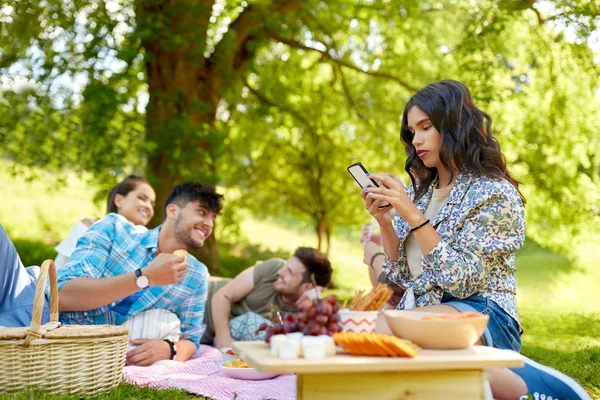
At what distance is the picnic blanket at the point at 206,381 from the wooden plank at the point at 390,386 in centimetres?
128

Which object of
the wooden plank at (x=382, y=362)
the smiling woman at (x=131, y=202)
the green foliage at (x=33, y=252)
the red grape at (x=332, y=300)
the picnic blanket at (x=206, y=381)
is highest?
the smiling woman at (x=131, y=202)

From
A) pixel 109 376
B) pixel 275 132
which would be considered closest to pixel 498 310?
pixel 109 376

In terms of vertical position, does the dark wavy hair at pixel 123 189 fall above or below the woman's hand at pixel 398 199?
above

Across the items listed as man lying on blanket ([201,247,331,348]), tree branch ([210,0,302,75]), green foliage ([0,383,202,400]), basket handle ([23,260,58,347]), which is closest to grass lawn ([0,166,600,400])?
green foliage ([0,383,202,400])

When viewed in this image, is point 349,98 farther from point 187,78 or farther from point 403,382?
point 403,382

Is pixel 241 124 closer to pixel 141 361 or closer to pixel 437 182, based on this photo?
pixel 141 361

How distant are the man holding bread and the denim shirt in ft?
5.87

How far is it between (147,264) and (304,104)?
756 cm

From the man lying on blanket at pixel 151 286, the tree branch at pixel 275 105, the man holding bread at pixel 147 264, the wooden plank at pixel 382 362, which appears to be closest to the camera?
the wooden plank at pixel 382 362

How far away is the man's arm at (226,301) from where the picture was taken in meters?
5.17

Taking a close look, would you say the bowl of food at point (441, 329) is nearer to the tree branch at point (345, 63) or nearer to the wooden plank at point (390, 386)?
the wooden plank at point (390, 386)

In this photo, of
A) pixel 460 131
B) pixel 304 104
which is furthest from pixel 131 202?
pixel 304 104

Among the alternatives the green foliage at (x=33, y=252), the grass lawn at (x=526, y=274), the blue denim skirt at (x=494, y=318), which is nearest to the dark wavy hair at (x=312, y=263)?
the grass lawn at (x=526, y=274)

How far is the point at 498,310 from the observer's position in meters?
2.91
